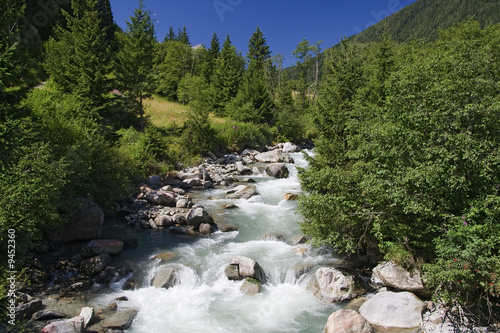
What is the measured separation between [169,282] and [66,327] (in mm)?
3606

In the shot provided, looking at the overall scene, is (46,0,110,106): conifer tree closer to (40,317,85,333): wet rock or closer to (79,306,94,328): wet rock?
(79,306,94,328): wet rock

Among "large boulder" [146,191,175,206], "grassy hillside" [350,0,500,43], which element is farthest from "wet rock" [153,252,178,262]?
"grassy hillside" [350,0,500,43]

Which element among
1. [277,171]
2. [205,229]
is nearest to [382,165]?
[205,229]

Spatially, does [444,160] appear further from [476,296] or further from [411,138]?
[476,296]

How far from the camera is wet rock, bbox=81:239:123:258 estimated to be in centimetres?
1121

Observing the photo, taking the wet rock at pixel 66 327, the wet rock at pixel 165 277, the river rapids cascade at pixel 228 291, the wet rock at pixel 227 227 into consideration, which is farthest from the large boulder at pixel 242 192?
the wet rock at pixel 66 327

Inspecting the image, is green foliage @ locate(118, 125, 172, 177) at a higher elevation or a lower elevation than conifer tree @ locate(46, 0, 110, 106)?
lower

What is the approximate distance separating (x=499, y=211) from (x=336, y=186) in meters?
4.72

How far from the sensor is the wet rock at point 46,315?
7.86 metres

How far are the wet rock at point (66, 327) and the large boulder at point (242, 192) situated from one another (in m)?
13.1

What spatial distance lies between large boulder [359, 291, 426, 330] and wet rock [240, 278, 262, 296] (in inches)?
136

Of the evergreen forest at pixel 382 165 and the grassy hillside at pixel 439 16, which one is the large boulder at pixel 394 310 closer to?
the evergreen forest at pixel 382 165

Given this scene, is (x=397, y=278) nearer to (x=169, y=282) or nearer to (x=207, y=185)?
(x=169, y=282)

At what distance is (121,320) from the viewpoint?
27.5ft
